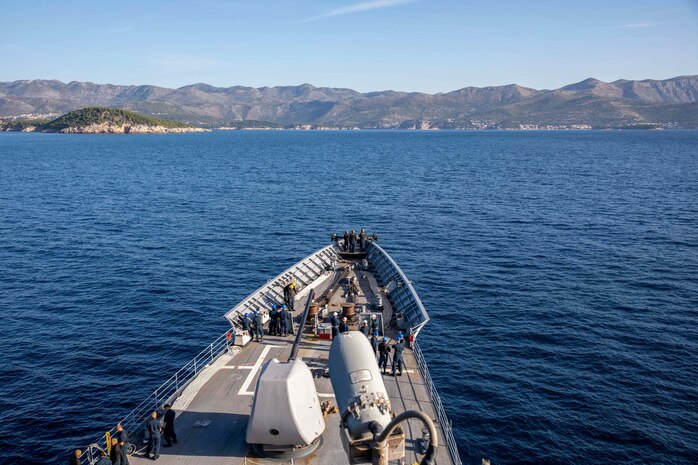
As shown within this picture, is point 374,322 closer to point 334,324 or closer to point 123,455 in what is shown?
point 334,324

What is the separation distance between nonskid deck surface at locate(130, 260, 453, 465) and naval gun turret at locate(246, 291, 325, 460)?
50cm

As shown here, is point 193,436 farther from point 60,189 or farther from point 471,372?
point 60,189

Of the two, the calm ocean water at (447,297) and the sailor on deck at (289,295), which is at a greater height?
the sailor on deck at (289,295)

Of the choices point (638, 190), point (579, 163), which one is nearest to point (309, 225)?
point (638, 190)

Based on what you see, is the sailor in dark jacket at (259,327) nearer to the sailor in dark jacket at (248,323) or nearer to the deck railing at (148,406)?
the sailor in dark jacket at (248,323)

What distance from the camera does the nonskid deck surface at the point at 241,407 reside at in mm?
19062

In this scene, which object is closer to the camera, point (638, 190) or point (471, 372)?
point (471, 372)

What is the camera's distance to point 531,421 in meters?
31.8

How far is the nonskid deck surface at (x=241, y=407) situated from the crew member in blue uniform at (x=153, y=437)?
26 cm

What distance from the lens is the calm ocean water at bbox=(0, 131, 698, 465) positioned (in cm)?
3186

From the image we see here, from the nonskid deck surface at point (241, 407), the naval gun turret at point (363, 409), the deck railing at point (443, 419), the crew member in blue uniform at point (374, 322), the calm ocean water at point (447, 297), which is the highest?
the naval gun turret at point (363, 409)

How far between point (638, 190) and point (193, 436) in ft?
369

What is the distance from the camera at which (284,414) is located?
687 inches

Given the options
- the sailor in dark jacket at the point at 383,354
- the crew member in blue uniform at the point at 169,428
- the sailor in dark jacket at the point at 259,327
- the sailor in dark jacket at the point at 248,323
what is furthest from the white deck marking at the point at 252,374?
the sailor in dark jacket at the point at 383,354
